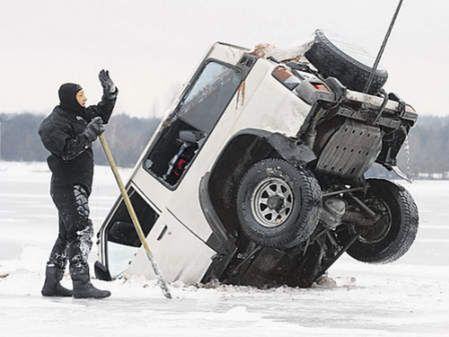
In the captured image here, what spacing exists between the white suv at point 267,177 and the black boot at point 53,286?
91 cm

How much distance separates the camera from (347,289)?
28.6 ft

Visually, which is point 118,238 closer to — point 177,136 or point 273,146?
point 177,136

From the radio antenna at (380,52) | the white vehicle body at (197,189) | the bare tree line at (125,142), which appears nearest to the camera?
the white vehicle body at (197,189)

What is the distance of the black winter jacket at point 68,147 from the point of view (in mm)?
7320

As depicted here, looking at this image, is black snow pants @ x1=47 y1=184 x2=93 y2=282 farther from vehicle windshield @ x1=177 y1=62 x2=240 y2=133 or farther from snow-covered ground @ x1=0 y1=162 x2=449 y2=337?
vehicle windshield @ x1=177 y1=62 x2=240 y2=133

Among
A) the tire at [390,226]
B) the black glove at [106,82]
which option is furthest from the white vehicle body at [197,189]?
the tire at [390,226]

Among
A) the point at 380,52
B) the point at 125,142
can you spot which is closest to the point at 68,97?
the point at 380,52

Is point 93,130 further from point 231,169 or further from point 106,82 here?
point 231,169

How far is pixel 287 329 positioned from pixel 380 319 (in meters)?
0.94

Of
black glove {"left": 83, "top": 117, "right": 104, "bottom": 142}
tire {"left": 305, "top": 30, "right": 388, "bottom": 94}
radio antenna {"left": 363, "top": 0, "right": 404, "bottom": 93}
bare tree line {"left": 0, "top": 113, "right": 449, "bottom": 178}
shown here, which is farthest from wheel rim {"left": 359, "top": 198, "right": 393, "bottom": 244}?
bare tree line {"left": 0, "top": 113, "right": 449, "bottom": 178}

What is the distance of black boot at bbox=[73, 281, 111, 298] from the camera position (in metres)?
7.39

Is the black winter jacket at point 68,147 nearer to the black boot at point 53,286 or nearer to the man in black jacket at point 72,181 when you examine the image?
the man in black jacket at point 72,181

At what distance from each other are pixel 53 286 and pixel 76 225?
59cm

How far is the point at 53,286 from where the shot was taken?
765 cm
